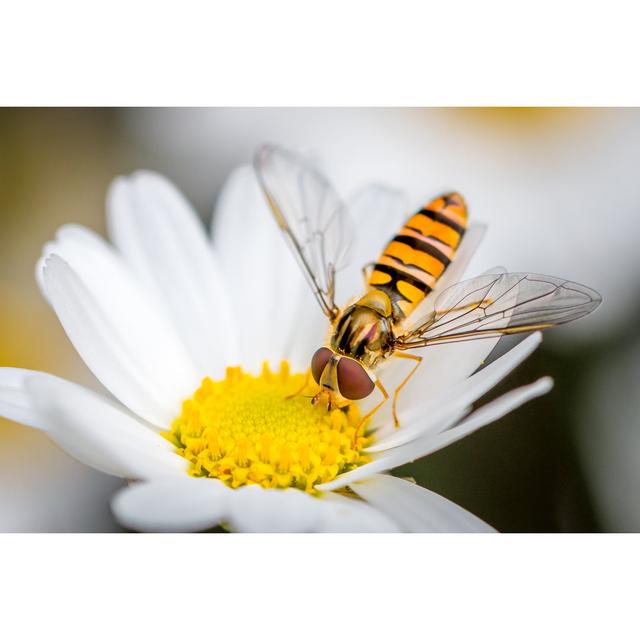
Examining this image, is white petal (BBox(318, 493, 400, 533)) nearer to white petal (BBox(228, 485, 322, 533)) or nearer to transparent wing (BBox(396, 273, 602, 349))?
white petal (BBox(228, 485, 322, 533))

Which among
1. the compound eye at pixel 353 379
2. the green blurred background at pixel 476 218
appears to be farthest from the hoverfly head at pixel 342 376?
the green blurred background at pixel 476 218

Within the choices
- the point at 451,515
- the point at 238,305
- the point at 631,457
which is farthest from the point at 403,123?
the point at 451,515

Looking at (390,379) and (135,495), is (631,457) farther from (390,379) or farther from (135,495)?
(135,495)

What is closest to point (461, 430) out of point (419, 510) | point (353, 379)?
point (419, 510)

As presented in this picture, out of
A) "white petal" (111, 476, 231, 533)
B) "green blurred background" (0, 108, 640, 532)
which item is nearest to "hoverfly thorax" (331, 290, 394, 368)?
"green blurred background" (0, 108, 640, 532)

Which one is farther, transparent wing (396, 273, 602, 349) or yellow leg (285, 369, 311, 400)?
yellow leg (285, 369, 311, 400)

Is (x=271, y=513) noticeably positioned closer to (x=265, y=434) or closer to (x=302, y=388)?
(x=265, y=434)
